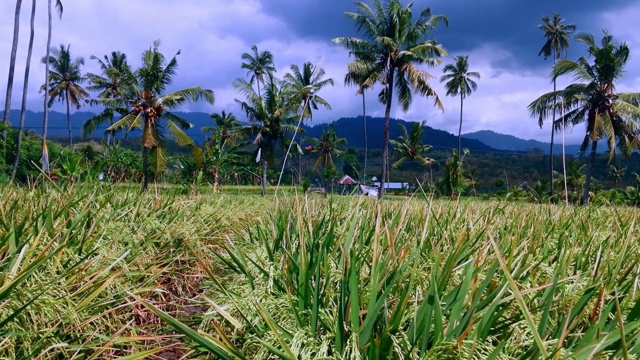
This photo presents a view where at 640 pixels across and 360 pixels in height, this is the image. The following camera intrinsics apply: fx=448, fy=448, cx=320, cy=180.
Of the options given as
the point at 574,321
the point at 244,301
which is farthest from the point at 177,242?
the point at 574,321

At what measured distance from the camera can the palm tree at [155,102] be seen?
2300 cm

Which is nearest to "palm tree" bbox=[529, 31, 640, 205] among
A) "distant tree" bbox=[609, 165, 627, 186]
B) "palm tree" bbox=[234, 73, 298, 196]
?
"palm tree" bbox=[234, 73, 298, 196]

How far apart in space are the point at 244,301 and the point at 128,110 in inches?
968

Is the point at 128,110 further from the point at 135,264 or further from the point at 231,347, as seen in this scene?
the point at 231,347

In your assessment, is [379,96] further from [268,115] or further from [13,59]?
[13,59]

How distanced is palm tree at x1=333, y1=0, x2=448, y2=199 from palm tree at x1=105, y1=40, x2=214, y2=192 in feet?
29.5

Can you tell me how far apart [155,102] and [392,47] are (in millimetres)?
13254

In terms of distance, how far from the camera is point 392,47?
2514cm

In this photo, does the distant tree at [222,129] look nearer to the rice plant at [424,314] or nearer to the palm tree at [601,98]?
the palm tree at [601,98]

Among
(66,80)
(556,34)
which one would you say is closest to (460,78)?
(556,34)

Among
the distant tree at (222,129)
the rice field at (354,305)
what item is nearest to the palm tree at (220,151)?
the distant tree at (222,129)

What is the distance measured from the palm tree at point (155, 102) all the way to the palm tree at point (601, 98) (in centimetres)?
1814

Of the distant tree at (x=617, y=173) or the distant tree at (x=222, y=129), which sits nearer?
the distant tree at (x=222, y=129)

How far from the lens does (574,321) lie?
1.49 metres
